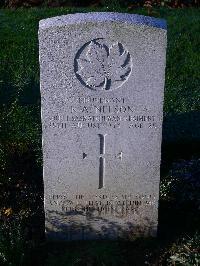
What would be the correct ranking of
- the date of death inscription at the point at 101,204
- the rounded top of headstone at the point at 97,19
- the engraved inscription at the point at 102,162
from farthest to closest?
the date of death inscription at the point at 101,204 < the engraved inscription at the point at 102,162 < the rounded top of headstone at the point at 97,19

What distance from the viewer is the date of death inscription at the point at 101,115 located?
480cm

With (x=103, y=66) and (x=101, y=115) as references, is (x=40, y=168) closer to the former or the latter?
(x=101, y=115)

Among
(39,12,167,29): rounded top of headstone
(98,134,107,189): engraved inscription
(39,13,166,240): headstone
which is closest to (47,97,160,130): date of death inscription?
(39,13,166,240): headstone

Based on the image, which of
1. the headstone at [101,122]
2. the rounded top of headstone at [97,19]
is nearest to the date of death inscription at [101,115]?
the headstone at [101,122]

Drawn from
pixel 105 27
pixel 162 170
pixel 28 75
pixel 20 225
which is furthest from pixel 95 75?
pixel 28 75

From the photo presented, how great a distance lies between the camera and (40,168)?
6.33m

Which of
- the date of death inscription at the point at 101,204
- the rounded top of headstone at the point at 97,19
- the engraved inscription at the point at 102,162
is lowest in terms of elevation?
the date of death inscription at the point at 101,204

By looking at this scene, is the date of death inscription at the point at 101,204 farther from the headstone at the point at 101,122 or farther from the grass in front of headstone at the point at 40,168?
the grass in front of headstone at the point at 40,168

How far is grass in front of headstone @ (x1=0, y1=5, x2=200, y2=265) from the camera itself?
5.12 metres

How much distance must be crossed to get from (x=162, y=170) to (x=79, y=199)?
1.42 metres

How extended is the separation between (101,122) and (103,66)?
48cm

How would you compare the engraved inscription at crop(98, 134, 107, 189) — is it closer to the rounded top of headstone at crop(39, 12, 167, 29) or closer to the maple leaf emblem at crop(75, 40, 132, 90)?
the maple leaf emblem at crop(75, 40, 132, 90)

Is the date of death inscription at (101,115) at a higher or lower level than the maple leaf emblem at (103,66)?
lower

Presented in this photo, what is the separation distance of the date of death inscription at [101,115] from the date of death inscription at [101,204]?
2.35 feet
